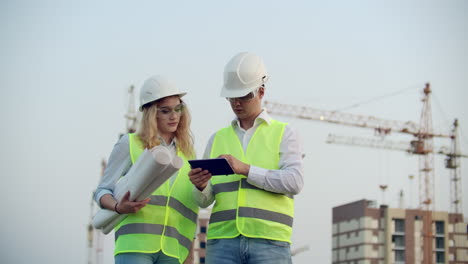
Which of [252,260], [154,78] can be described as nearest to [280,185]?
[252,260]

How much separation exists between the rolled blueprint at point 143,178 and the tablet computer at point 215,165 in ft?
0.48

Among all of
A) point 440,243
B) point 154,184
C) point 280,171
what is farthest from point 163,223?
point 440,243

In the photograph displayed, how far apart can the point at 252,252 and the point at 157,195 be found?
97cm

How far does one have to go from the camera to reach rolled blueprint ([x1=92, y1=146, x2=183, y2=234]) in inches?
215

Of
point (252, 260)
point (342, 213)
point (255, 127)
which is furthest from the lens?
point (342, 213)

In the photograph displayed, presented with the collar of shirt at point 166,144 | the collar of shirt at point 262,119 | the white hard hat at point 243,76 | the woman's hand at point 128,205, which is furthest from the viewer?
the collar of shirt at point 166,144

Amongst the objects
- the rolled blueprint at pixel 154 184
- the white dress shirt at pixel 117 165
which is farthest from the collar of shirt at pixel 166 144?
the rolled blueprint at pixel 154 184

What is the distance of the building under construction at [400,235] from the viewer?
14450 cm

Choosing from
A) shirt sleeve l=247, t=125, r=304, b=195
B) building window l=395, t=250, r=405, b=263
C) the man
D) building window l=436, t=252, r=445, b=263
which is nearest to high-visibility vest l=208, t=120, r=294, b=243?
the man

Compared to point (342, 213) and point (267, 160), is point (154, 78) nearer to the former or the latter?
point (267, 160)

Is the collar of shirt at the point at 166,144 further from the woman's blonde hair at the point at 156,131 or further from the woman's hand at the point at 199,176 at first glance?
the woman's hand at the point at 199,176

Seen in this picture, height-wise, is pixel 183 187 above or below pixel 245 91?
below

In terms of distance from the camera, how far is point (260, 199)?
5.85m

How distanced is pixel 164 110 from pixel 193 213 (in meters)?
0.87
